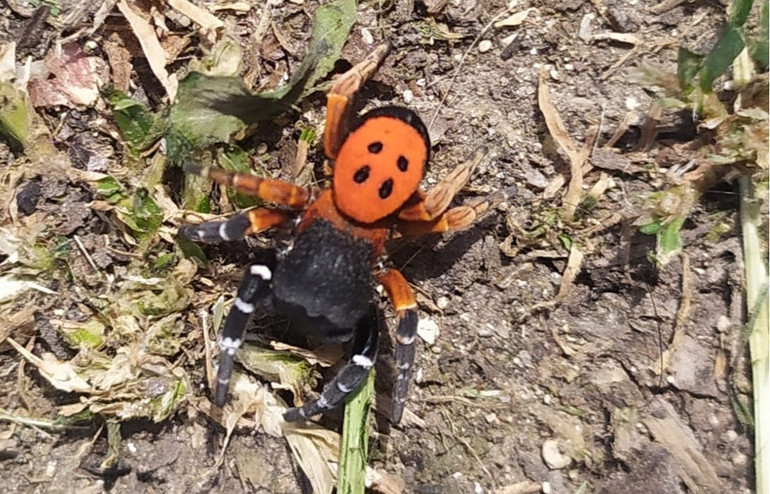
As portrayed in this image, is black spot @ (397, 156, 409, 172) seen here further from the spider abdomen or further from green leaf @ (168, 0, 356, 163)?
green leaf @ (168, 0, 356, 163)

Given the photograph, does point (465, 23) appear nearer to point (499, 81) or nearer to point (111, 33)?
point (499, 81)

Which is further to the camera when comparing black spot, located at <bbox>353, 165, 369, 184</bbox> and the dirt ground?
the dirt ground

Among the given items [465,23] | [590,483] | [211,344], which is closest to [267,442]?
[211,344]

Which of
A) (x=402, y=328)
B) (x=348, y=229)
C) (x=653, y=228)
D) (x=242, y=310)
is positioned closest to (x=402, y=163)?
(x=348, y=229)

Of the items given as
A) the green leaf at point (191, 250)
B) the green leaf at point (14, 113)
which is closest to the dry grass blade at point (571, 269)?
the green leaf at point (191, 250)

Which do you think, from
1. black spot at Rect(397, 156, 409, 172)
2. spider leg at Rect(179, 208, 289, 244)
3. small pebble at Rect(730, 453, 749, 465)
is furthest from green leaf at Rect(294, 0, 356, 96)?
small pebble at Rect(730, 453, 749, 465)
